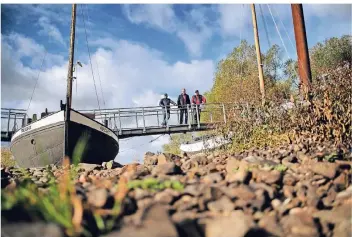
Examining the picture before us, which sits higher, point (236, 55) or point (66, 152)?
point (236, 55)

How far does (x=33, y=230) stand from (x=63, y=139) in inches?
397

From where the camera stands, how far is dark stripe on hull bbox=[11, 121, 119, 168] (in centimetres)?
1159

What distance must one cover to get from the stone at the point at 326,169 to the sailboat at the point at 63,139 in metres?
8.25

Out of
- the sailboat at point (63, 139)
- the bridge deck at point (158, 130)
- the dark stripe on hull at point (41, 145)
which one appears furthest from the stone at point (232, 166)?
the bridge deck at point (158, 130)

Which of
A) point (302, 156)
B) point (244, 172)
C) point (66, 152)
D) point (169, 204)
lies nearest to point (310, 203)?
point (244, 172)

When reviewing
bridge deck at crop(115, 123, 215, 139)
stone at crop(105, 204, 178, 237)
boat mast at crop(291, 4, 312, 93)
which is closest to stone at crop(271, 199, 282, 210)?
stone at crop(105, 204, 178, 237)

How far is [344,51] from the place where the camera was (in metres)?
29.2

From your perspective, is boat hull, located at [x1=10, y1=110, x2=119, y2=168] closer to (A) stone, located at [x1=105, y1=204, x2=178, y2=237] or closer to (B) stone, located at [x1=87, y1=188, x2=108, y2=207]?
(B) stone, located at [x1=87, y1=188, x2=108, y2=207]

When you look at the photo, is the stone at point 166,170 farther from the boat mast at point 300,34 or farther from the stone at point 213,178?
the boat mast at point 300,34

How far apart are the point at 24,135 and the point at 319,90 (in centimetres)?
1047

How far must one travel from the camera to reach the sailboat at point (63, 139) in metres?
11.5

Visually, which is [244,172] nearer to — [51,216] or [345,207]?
[345,207]

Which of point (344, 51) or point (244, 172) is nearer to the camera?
point (244, 172)

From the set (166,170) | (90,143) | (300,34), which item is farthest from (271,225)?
(90,143)
